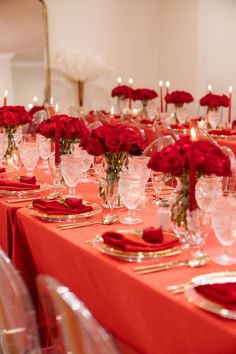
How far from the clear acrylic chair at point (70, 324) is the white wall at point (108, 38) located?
21.5 ft

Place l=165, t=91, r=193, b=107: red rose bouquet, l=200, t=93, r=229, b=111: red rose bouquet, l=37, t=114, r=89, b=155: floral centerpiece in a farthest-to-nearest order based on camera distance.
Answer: l=165, t=91, r=193, b=107: red rose bouquet
l=200, t=93, r=229, b=111: red rose bouquet
l=37, t=114, r=89, b=155: floral centerpiece

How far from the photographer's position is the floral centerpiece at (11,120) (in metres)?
3.71

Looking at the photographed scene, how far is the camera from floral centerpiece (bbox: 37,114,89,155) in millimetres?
3094

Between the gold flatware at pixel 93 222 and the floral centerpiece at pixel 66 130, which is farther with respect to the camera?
the floral centerpiece at pixel 66 130

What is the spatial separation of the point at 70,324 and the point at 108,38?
7178 mm

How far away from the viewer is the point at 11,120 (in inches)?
146

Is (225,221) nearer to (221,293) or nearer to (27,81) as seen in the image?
(221,293)

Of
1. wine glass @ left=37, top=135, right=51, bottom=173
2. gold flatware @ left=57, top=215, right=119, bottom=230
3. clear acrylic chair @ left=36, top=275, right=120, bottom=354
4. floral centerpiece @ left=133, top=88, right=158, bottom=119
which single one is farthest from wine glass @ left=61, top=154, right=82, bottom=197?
floral centerpiece @ left=133, top=88, right=158, bottom=119

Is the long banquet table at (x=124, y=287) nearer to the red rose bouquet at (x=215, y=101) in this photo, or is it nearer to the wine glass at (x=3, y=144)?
the wine glass at (x=3, y=144)

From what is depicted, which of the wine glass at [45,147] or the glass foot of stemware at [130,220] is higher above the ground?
the wine glass at [45,147]

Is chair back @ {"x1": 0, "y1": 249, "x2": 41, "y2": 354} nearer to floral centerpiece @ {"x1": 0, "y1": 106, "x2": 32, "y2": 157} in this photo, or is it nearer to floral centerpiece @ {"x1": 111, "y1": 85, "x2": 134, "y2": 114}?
floral centerpiece @ {"x1": 0, "y1": 106, "x2": 32, "y2": 157}

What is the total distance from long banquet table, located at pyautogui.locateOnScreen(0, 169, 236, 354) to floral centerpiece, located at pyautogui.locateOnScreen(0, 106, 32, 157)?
1.13 m

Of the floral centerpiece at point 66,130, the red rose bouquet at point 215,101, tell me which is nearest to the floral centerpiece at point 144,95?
the red rose bouquet at point 215,101

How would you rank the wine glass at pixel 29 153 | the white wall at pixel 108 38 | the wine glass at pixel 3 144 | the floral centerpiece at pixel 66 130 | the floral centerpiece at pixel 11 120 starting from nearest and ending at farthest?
the floral centerpiece at pixel 66 130 → the wine glass at pixel 29 153 → the wine glass at pixel 3 144 → the floral centerpiece at pixel 11 120 → the white wall at pixel 108 38
